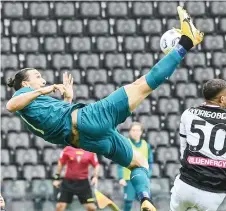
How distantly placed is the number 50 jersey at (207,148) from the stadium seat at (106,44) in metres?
9.88

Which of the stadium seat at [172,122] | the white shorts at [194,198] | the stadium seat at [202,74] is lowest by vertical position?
the stadium seat at [172,122]

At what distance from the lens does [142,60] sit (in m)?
16.6

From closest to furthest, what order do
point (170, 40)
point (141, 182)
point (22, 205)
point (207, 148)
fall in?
point (207, 148), point (141, 182), point (170, 40), point (22, 205)

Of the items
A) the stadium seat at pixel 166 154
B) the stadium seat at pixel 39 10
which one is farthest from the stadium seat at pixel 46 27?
the stadium seat at pixel 166 154

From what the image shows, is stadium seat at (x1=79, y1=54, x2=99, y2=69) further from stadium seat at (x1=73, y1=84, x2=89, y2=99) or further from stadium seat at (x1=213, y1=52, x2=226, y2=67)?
stadium seat at (x1=213, y1=52, x2=226, y2=67)

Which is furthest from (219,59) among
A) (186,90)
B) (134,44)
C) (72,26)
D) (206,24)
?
(72,26)

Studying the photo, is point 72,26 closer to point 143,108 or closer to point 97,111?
point 143,108

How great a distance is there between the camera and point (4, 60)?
16516 millimetres

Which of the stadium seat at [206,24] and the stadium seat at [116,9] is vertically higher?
the stadium seat at [116,9]

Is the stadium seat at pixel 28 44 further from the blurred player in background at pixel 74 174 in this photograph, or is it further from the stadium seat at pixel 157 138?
the blurred player in background at pixel 74 174

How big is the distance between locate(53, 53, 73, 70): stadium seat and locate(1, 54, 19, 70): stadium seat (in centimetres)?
73

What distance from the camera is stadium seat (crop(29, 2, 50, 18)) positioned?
1728 centimetres

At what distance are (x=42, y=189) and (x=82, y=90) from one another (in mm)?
2479

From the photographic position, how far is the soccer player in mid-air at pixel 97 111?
743 cm
